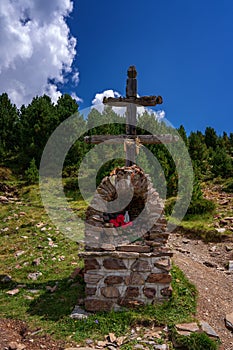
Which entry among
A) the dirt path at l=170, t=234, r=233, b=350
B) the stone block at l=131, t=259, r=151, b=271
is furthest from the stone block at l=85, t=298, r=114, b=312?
the dirt path at l=170, t=234, r=233, b=350

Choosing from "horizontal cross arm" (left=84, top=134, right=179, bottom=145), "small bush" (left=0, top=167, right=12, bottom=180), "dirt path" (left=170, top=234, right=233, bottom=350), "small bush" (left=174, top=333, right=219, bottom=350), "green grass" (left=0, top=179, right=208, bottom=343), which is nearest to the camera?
"small bush" (left=174, top=333, right=219, bottom=350)

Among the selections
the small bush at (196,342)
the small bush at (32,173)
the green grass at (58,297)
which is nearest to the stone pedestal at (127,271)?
the green grass at (58,297)

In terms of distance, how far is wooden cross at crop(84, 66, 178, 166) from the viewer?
26.8 ft

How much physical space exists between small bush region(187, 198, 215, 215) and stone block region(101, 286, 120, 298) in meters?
12.4

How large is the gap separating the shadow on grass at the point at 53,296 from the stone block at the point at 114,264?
132 centimetres

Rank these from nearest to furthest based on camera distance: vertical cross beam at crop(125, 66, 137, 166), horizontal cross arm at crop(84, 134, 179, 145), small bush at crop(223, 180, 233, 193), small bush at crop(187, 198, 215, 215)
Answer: horizontal cross arm at crop(84, 134, 179, 145), vertical cross beam at crop(125, 66, 137, 166), small bush at crop(187, 198, 215, 215), small bush at crop(223, 180, 233, 193)

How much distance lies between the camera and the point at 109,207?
26.3 feet

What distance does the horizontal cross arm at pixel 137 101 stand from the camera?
8260 millimetres

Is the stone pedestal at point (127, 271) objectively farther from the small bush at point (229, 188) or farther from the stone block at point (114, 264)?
the small bush at point (229, 188)

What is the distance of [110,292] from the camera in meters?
6.76

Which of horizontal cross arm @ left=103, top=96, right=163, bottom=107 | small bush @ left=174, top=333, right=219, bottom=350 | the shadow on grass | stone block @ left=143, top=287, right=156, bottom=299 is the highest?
horizontal cross arm @ left=103, top=96, right=163, bottom=107

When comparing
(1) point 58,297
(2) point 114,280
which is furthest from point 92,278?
(1) point 58,297

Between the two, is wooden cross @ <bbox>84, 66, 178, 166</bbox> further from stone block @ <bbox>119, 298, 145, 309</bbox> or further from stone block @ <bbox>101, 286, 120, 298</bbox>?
stone block @ <bbox>119, 298, 145, 309</bbox>

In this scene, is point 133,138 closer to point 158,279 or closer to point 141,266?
point 141,266
